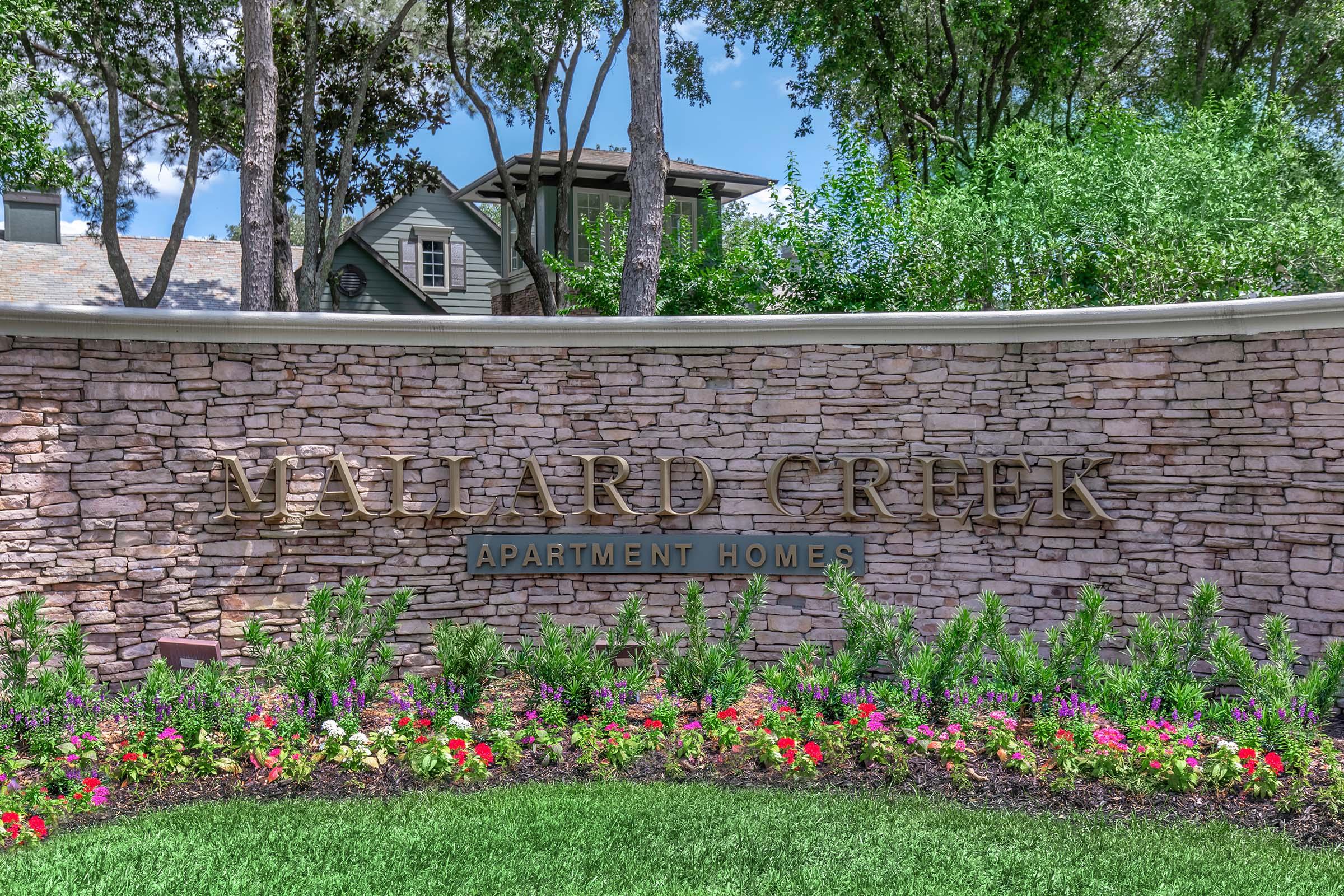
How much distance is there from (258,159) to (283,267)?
14.6 feet

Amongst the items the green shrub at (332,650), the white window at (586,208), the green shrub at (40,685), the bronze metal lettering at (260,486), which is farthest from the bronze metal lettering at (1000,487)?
the white window at (586,208)

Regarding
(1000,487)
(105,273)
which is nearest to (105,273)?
(105,273)

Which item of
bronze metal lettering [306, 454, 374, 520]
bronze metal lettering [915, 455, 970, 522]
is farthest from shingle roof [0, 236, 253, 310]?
bronze metal lettering [915, 455, 970, 522]

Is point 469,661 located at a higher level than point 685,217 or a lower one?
lower

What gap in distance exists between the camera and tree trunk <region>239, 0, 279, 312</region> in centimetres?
1106

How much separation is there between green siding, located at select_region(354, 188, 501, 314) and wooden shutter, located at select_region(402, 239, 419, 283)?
108 mm

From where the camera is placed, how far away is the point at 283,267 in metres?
15.3

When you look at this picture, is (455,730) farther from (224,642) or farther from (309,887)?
(224,642)

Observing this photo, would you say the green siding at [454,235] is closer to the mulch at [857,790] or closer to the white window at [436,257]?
the white window at [436,257]

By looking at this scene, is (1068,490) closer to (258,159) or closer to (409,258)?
(258,159)

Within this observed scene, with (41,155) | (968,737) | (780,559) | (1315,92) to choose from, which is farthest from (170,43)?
(1315,92)

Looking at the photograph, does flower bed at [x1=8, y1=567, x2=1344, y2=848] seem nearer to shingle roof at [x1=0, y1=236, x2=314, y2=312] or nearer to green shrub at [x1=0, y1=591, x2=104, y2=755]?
green shrub at [x1=0, y1=591, x2=104, y2=755]

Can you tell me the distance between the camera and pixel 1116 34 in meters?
20.2

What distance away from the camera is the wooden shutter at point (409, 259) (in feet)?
77.3
